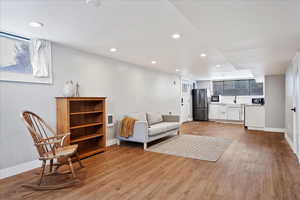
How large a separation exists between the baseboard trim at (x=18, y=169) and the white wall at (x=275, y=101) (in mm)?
7085

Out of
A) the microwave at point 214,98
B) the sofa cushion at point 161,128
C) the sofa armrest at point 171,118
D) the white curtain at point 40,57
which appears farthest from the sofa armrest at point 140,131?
the microwave at point 214,98

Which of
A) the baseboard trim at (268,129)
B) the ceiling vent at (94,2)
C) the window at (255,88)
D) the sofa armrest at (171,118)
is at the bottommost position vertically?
the baseboard trim at (268,129)

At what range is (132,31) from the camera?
8.96ft

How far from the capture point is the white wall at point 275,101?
19.9 feet

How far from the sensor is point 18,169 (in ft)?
9.19

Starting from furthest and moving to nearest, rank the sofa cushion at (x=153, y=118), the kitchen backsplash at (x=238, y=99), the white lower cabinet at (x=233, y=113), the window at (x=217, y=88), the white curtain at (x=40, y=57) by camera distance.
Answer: the window at (x=217, y=88)
the kitchen backsplash at (x=238, y=99)
the white lower cabinet at (x=233, y=113)
the sofa cushion at (x=153, y=118)
the white curtain at (x=40, y=57)

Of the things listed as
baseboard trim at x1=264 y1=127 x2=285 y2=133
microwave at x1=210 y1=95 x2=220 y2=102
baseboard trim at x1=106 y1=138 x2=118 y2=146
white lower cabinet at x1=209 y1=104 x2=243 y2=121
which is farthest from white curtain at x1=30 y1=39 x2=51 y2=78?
microwave at x1=210 y1=95 x2=220 y2=102

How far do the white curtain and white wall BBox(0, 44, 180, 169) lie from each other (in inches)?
5.6

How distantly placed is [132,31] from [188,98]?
7.17 metres

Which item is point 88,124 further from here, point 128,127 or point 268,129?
point 268,129

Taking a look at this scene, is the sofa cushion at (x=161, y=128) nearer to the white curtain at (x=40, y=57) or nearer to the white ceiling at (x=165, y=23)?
the white ceiling at (x=165, y=23)

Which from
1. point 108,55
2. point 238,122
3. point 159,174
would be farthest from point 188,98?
point 159,174

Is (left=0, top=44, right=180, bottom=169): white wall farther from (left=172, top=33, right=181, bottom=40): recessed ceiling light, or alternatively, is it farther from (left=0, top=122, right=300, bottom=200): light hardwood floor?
(left=172, top=33, right=181, bottom=40): recessed ceiling light

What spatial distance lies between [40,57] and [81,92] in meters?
1.04
